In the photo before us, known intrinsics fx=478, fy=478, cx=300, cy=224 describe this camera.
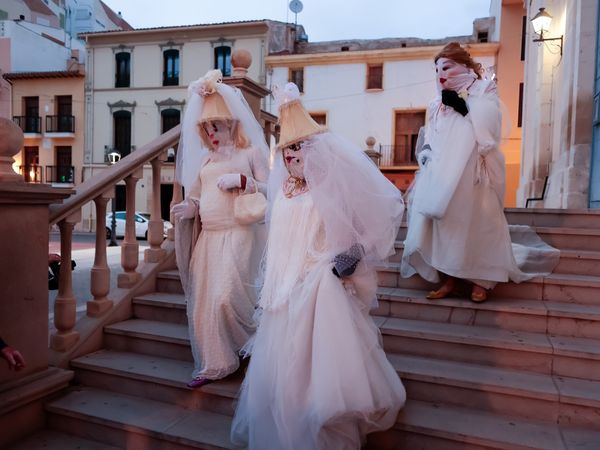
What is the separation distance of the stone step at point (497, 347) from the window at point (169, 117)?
23063 millimetres

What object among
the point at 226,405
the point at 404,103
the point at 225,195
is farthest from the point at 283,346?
the point at 404,103

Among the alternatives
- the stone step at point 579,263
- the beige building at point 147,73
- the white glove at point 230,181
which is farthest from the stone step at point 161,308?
the beige building at point 147,73

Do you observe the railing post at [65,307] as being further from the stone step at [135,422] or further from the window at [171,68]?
the window at [171,68]

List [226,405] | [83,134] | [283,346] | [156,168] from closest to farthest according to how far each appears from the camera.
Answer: [283,346] → [226,405] → [156,168] → [83,134]

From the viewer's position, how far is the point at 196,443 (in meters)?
2.70

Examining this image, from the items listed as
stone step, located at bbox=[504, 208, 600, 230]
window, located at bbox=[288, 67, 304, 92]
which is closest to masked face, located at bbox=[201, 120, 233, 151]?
stone step, located at bbox=[504, 208, 600, 230]

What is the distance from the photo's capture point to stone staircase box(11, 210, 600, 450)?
2566mm

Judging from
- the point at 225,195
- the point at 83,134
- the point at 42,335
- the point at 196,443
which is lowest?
the point at 196,443

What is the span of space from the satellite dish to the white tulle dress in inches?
919

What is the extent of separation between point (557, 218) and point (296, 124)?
3418mm

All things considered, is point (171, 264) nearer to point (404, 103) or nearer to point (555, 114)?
point (555, 114)

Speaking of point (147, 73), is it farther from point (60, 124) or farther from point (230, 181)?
A: point (230, 181)

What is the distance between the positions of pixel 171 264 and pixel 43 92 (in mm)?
25574

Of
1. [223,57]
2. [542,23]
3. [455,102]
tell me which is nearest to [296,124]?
[455,102]
